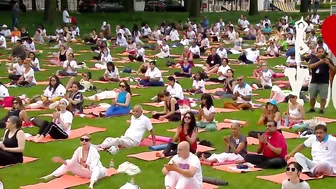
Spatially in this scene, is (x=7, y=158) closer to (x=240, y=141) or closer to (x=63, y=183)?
(x=63, y=183)

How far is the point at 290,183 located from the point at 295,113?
273 inches

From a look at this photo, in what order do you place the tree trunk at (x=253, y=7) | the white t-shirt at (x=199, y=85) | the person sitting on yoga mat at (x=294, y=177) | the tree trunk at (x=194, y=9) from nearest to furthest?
the person sitting on yoga mat at (x=294, y=177)
the white t-shirt at (x=199, y=85)
the tree trunk at (x=194, y=9)
the tree trunk at (x=253, y=7)

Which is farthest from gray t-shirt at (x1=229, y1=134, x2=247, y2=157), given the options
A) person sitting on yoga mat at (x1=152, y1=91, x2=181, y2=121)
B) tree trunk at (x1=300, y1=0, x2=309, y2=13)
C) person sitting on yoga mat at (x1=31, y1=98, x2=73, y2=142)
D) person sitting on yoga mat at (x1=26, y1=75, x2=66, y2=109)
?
tree trunk at (x1=300, y1=0, x2=309, y2=13)

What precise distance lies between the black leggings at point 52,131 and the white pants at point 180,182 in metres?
4.93

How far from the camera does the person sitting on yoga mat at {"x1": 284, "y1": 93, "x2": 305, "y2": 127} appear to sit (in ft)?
52.4

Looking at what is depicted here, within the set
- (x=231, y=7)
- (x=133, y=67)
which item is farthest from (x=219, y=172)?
(x=231, y=7)

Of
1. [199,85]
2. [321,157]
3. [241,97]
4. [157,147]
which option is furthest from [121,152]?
[199,85]

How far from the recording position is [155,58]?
3131 centimetres

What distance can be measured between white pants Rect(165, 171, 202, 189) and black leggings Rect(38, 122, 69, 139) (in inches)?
194

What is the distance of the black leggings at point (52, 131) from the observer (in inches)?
568

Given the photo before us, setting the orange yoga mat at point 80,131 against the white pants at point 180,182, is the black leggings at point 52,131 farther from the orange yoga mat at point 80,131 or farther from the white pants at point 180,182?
the white pants at point 180,182

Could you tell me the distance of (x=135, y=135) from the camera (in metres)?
13.8

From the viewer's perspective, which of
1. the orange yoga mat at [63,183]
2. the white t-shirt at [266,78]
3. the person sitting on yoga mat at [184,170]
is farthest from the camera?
the white t-shirt at [266,78]

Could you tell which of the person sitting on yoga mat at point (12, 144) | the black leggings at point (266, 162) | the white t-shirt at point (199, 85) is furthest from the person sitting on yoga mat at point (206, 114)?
the white t-shirt at point (199, 85)
